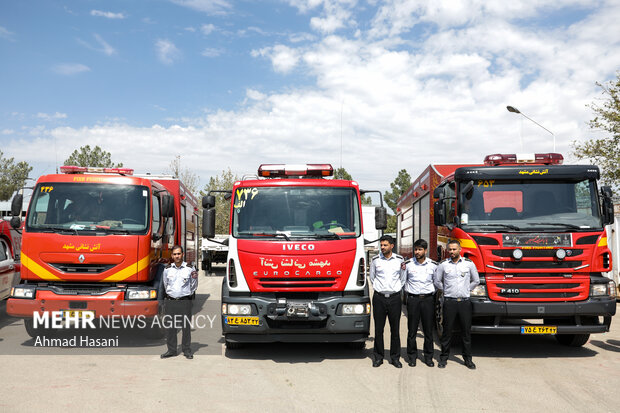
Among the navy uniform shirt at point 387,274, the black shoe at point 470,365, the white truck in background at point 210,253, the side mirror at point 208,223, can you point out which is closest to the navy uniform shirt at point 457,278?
the navy uniform shirt at point 387,274

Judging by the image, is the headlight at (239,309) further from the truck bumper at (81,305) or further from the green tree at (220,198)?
the green tree at (220,198)

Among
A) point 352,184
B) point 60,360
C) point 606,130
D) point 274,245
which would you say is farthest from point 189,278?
point 606,130

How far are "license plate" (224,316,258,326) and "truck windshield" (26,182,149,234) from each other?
7.14 feet

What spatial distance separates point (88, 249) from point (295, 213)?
3.20 metres

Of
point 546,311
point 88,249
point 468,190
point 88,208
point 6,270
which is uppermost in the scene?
point 468,190

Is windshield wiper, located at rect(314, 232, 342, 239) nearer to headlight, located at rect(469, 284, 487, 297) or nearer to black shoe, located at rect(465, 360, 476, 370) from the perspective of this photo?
headlight, located at rect(469, 284, 487, 297)

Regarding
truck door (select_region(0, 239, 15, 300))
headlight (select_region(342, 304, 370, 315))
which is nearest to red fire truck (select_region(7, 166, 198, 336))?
truck door (select_region(0, 239, 15, 300))

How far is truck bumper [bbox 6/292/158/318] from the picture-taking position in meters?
7.80

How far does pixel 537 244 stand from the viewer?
24.6ft

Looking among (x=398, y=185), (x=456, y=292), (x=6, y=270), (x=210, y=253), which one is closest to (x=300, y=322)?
(x=456, y=292)

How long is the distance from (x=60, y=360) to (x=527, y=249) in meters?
6.82

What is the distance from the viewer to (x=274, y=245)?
7.25 meters

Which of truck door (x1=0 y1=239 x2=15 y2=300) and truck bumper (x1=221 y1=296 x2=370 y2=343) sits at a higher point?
truck door (x1=0 y1=239 x2=15 y2=300)

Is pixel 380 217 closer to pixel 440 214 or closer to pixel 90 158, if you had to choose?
pixel 440 214
